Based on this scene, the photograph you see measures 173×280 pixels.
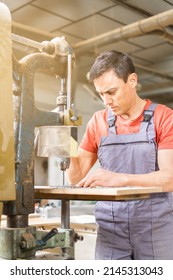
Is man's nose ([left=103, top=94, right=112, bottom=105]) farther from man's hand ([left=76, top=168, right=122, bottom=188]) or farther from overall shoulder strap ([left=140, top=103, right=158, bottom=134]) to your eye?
man's hand ([left=76, top=168, right=122, bottom=188])

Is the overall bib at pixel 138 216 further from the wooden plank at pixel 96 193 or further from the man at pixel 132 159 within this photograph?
the wooden plank at pixel 96 193

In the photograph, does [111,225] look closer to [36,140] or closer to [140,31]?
[36,140]

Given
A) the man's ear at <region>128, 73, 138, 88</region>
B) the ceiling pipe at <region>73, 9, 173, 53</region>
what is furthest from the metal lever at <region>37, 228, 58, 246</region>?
the ceiling pipe at <region>73, 9, 173, 53</region>

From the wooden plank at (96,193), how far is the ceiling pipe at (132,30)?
328cm

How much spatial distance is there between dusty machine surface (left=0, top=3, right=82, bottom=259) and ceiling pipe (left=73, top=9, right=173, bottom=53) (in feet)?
9.92

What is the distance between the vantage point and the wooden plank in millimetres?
1172

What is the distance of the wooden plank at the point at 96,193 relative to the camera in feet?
3.84

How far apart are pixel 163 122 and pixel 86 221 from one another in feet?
4.96

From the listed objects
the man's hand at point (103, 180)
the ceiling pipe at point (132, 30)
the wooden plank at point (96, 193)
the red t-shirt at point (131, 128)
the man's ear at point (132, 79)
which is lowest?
the wooden plank at point (96, 193)

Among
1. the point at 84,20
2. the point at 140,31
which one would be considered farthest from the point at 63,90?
the point at 84,20

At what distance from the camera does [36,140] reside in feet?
4.53

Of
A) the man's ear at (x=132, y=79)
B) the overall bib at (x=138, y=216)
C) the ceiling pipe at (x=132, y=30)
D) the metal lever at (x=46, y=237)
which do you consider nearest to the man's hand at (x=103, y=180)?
the metal lever at (x=46, y=237)

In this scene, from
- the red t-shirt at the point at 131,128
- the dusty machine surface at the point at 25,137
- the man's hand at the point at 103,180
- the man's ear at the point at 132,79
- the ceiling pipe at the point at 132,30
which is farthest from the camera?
the ceiling pipe at the point at 132,30

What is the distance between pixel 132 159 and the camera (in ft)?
5.90
